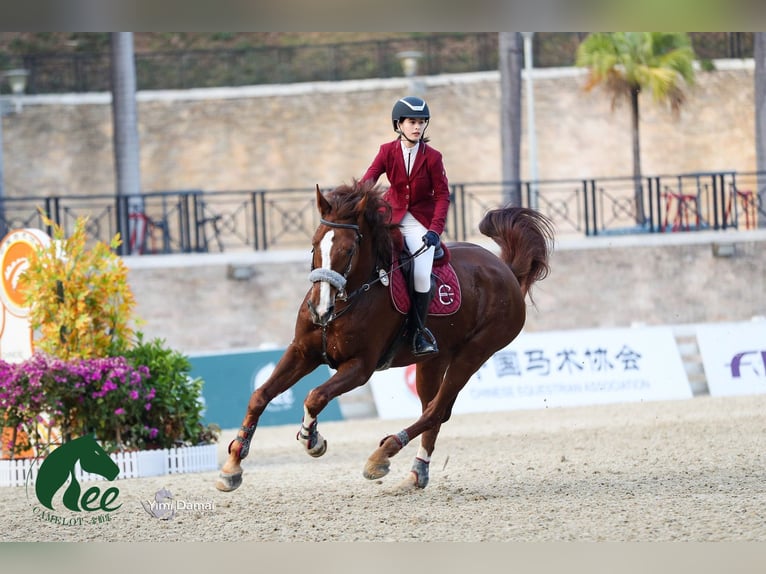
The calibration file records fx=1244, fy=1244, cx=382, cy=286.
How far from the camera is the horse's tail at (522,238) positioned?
8.98m

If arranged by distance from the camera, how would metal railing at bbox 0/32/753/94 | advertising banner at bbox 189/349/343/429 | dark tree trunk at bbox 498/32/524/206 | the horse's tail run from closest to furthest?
the horse's tail < advertising banner at bbox 189/349/343/429 < dark tree trunk at bbox 498/32/524/206 < metal railing at bbox 0/32/753/94

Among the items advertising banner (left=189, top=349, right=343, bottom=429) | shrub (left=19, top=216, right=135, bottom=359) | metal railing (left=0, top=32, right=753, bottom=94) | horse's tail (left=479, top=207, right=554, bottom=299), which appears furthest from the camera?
metal railing (left=0, top=32, right=753, bottom=94)

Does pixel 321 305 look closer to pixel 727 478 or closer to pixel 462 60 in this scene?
pixel 727 478

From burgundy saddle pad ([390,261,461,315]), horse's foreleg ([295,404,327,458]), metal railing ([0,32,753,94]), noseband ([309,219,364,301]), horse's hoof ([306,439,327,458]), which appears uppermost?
metal railing ([0,32,753,94])

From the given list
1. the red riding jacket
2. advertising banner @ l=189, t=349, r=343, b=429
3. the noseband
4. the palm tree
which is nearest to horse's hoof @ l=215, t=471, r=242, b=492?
the noseband

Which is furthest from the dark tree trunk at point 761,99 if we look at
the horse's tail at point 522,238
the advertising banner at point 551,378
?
the horse's tail at point 522,238

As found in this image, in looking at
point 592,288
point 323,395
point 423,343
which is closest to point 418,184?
point 423,343

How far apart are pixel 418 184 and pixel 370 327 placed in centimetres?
108

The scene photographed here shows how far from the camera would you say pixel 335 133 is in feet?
91.9

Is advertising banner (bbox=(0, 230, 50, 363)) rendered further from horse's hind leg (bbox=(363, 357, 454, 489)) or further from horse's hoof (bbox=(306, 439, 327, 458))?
horse's hoof (bbox=(306, 439, 327, 458))

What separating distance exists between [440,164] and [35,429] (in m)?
4.17

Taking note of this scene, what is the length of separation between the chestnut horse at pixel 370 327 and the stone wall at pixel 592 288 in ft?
30.3

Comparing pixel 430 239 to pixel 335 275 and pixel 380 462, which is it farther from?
pixel 380 462

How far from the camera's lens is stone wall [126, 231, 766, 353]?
1748 cm
